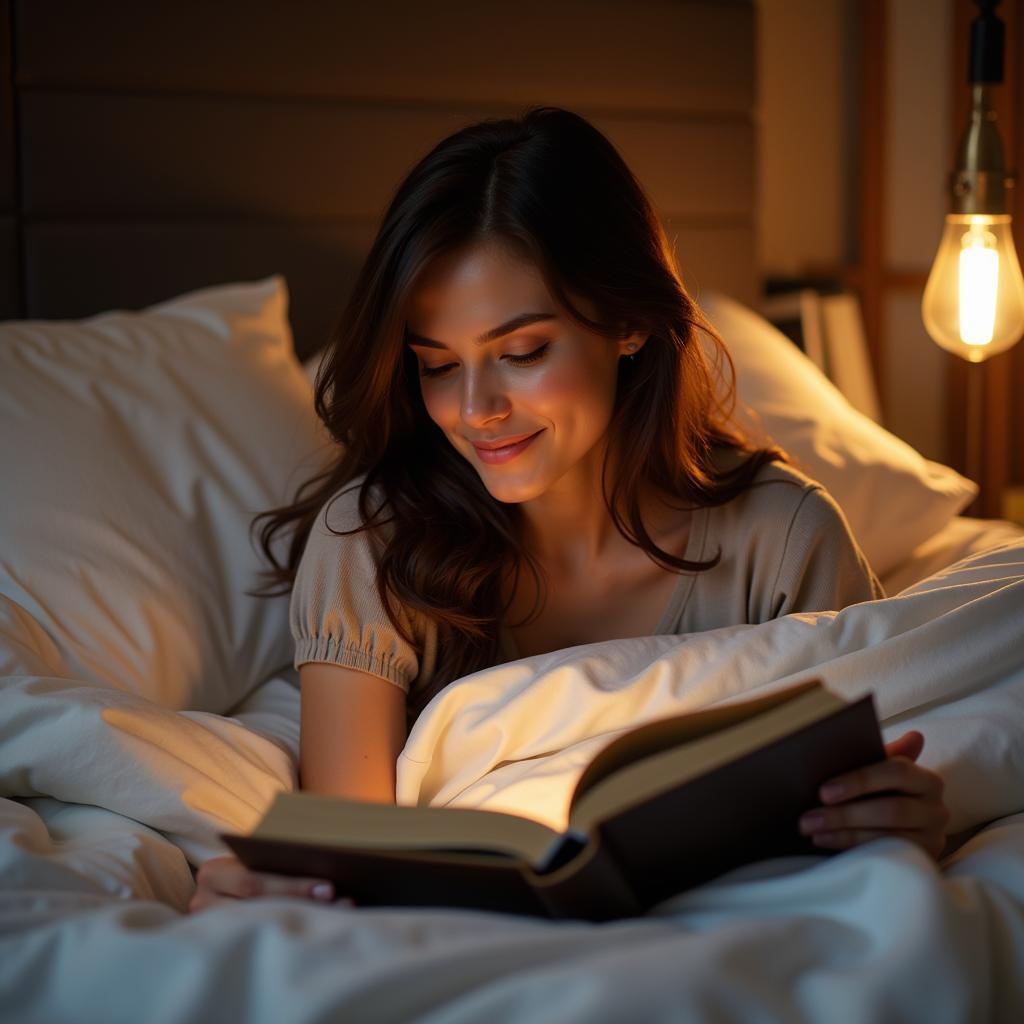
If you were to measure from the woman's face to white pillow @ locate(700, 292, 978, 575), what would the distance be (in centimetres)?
48

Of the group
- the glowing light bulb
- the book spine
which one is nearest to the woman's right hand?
the book spine

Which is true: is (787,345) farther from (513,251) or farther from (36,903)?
(36,903)

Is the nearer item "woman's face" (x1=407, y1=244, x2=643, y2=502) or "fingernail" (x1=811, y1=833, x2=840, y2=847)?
"fingernail" (x1=811, y1=833, x2=840, y2=847)

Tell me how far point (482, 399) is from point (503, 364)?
0.04 meters

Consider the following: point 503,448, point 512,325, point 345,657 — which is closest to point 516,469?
point 503,448

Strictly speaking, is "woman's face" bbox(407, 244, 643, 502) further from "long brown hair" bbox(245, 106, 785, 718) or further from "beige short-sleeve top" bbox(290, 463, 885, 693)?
"beige short-sleeve top" bbox(290, 463, 885, 693)

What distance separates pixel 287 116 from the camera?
198cm

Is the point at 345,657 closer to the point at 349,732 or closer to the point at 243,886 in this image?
the point at 349,732

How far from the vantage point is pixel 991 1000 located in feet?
2.46

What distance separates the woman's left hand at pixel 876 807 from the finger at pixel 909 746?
4 cm

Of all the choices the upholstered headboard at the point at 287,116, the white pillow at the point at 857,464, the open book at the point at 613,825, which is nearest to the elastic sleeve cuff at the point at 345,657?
the open book at the point at 613,825

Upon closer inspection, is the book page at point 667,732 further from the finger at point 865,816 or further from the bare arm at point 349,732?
the bare arm at point 349,732

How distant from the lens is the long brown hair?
122cm

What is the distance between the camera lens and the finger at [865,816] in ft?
2.81
